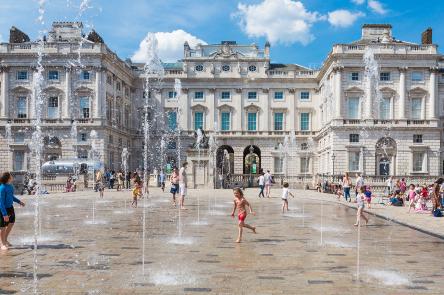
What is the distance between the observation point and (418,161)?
189ft

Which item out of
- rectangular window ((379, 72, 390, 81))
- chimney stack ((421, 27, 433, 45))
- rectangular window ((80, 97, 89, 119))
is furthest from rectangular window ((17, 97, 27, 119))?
chimney stack ((421, 27, 433, 45))

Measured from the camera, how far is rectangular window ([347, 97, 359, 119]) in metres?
57.5

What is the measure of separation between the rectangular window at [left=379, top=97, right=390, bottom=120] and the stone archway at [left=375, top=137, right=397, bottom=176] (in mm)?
2589

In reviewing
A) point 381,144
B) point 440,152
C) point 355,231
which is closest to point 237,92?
point 381,144

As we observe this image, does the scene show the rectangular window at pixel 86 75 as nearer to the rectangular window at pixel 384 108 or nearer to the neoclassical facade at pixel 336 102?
the neoclassical facade at pixel 336 102

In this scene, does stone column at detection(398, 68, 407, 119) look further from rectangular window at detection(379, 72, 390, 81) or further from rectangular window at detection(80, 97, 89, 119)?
rectangular window at detection(80, 97, 89, 119)

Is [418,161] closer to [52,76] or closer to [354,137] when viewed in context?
[354,137]

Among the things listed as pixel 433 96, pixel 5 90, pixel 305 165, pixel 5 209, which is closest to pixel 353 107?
pixel 433 96

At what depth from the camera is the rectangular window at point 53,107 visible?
58.3 metres

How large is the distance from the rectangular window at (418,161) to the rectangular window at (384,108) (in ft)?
17.9

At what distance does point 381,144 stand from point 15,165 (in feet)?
138

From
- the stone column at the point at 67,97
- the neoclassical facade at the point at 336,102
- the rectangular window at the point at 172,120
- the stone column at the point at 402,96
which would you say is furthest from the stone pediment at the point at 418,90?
the stone column at the point at 67,97

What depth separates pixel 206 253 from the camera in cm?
1158

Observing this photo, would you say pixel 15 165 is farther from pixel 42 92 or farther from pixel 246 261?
pixel 246 261
